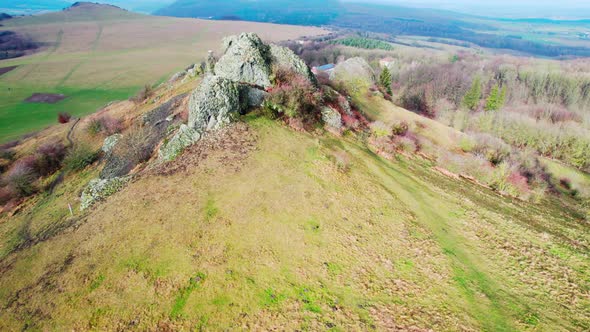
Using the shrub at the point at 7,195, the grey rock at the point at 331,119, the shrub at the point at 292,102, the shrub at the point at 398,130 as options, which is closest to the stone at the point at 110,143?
the shrub at the point at 7,195

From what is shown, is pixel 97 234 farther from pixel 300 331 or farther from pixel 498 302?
pixel 498 302

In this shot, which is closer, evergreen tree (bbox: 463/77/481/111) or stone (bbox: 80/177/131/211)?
stone (bbox: 80/177/131/211)

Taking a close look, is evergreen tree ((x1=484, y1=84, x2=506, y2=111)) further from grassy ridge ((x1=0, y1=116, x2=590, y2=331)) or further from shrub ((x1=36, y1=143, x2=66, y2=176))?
shrub ((x1=36, y1=143, x2=66, y2=176))

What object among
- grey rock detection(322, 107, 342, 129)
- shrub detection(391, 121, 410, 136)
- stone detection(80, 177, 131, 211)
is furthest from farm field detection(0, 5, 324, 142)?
shrub detection(391, 121, 410, 136)

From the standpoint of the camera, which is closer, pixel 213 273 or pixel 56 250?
pixel 213 273

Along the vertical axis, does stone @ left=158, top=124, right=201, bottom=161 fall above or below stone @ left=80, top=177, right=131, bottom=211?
above

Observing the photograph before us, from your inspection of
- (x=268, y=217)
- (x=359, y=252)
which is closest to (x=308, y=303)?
(x=359, y=252)

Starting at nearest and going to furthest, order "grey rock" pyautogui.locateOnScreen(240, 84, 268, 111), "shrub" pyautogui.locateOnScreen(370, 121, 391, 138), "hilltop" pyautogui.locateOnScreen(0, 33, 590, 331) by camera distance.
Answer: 1. "hilltop" pyautogui.locateOnScreen(0, 33, 590, 331)
2. "grey rock" pyautogui.locateOnScreen(240, 84, 268, 111)
3. "shrub" pyautogui.locateOnScreen(370, 121, 391, 138)

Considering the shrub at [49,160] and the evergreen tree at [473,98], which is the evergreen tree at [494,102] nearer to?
the evergreen tree at [473,98]
